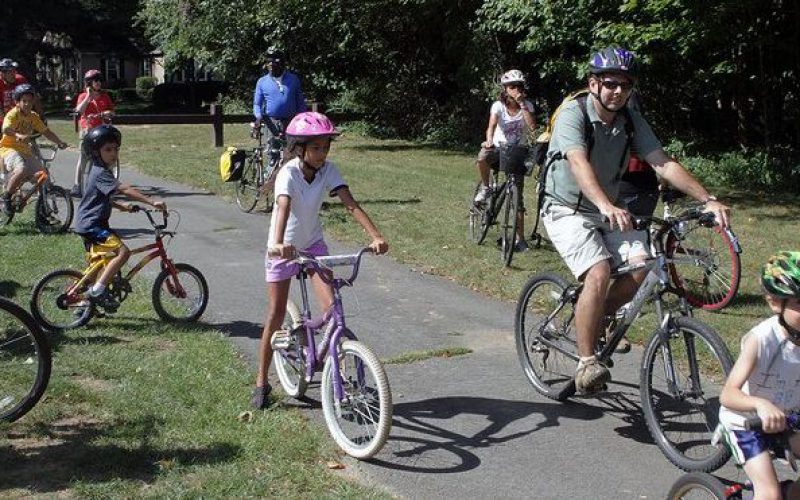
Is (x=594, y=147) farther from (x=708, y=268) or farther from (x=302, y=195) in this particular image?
(x=708, y=268)

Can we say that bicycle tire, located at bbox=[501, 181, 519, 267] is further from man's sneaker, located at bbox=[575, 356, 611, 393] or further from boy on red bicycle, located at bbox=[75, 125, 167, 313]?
man's sneaker, located at bbox=[575, 356, 611, 393]

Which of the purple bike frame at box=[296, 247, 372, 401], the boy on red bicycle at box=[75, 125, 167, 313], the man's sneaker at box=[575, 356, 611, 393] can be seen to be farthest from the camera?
the boy on red bicycle at box=[75, 125, 167, 313]

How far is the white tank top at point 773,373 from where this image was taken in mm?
3674

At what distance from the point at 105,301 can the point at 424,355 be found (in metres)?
2.50

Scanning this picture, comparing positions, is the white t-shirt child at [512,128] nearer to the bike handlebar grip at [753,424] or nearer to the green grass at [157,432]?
the green grass at [157,432]

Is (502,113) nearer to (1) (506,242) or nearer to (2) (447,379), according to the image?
(1) (506,242)

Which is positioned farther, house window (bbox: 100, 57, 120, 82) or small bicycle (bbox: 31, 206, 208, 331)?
house window (bbox: 100, 57, 120, 82)

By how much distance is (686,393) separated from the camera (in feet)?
16.0

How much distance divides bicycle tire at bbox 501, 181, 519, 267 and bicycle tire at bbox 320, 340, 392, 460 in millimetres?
4789

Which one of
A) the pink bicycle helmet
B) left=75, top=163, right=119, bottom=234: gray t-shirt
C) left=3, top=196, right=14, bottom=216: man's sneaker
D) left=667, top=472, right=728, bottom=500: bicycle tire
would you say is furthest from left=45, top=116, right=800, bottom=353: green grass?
left=3, top=196, right=14, bottom=216: man's sneaker

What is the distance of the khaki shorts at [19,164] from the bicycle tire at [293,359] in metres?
6.98

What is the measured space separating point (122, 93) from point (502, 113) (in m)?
50.8

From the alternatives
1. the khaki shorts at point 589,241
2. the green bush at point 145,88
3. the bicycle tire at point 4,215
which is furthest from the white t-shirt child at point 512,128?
the green bush at point 145,88

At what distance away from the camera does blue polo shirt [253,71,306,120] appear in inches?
524
